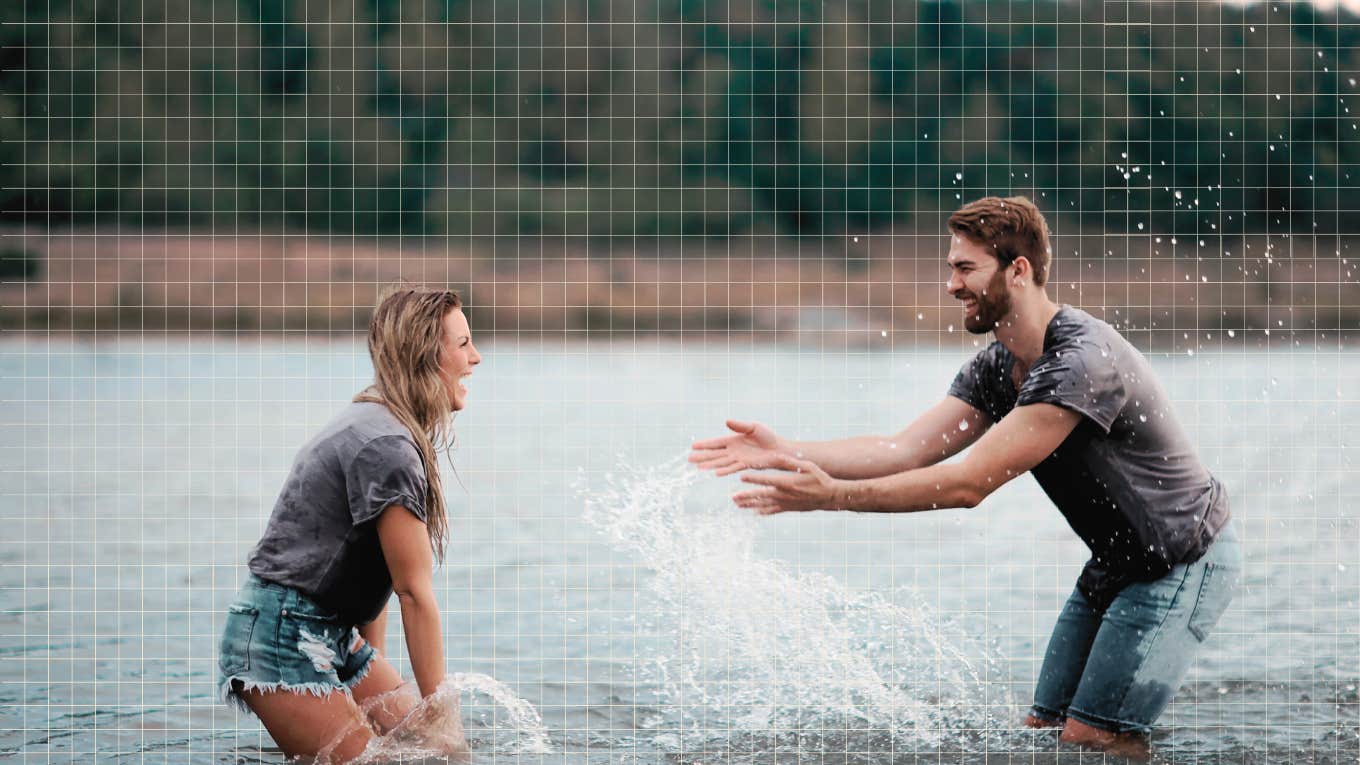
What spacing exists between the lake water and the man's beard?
4.98 ft

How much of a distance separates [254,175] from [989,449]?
32.8 meters

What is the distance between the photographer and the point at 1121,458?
17.2ft

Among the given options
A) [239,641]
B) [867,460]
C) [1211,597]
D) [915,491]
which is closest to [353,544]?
[239,641]

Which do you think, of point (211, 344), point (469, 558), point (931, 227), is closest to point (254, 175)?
point (211, 344)

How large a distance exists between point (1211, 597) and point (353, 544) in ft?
10.5

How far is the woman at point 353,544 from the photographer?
14.4ft

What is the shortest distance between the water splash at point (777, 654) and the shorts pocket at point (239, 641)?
214cm

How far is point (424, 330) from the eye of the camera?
4574 mm

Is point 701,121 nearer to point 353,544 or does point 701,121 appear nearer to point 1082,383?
point 1082,383

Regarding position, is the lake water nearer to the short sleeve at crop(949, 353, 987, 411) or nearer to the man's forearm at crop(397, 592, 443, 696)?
the man's forearm at crop(397, 592, 443, 696)

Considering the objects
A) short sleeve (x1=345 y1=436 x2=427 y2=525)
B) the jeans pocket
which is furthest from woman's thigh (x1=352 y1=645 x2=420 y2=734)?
the jeans pocket

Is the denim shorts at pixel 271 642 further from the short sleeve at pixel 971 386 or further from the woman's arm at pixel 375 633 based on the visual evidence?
the short sleeve at pixel 971 386

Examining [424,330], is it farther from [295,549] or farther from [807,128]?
[807,128]
